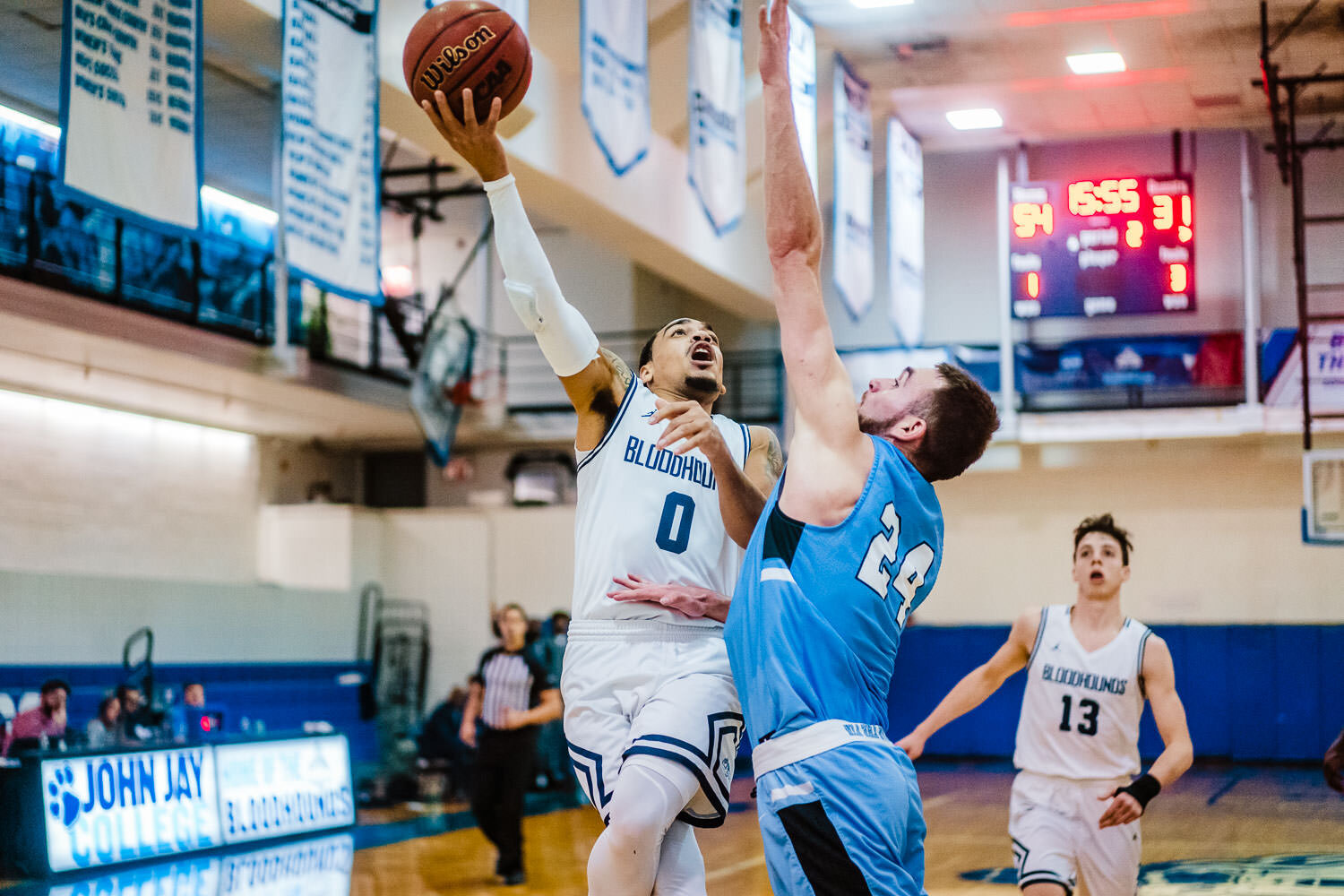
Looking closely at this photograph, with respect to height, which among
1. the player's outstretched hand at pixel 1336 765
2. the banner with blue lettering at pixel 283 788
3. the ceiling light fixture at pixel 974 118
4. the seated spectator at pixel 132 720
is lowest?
the banner with blue lettering at pixel 283 788

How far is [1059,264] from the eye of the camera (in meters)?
15.6

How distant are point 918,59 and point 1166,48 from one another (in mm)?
2498

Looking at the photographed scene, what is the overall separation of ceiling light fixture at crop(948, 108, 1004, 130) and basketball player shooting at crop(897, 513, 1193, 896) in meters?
12.4

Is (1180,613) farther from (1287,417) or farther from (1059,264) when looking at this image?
(1059,264)

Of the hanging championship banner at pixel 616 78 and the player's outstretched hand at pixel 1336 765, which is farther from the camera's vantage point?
the hanging championship banner at pixel 616 78

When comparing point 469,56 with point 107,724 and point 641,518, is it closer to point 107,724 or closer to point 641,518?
point 641,518

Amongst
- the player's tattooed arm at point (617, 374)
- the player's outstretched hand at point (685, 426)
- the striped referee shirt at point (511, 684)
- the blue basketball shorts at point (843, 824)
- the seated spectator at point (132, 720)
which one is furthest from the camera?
the seated spectator at point (132, 720)

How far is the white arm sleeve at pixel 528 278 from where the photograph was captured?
3506mm

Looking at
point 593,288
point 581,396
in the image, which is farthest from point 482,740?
point 593,288

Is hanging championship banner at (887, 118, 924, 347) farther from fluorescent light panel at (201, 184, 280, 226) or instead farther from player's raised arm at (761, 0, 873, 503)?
player's raised arm at (761, 0, 873, 503)

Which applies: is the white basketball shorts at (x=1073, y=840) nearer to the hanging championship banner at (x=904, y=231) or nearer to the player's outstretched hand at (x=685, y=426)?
the player's outstretched hand at (x=685, y=426)

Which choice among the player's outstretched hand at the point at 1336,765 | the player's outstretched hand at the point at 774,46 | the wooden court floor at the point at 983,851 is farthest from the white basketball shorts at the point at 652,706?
the wooden court floor at the point at 983,851

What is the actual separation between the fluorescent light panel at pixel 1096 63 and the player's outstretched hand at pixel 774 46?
13279mm

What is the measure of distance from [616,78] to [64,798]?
5732 millimetres
